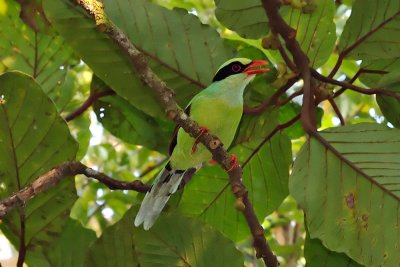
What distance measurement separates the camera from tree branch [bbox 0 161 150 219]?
178 cm

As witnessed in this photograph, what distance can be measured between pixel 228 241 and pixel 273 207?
0.53m

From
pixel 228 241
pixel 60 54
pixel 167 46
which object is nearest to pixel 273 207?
pixel 228 241

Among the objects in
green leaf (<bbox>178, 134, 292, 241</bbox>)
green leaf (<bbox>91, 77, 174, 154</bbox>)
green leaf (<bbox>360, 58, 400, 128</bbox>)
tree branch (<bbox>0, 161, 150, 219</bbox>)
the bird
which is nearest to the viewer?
A: tree branch (<bbox>0, 161, 150, 219</bbox>)

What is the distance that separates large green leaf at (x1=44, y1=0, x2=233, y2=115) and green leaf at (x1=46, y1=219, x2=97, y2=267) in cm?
51

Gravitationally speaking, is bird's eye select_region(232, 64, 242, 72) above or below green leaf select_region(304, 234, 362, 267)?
above

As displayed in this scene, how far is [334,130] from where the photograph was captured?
2.17 meters

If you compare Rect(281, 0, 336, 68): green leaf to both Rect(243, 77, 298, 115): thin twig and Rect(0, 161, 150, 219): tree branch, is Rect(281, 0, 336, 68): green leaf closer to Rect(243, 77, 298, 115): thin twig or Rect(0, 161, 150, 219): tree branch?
Rect(243, 77, 298, 115): thin twig

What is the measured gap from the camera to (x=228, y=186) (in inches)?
104

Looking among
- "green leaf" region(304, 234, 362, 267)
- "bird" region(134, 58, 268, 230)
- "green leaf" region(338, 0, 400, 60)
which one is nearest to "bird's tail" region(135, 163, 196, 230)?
"bird" region(134, 58, 268, 230)

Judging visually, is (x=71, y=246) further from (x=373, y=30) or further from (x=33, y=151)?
(x=373, y=30)

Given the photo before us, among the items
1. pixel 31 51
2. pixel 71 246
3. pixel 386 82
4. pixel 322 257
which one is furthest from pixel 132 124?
pixel 386 82

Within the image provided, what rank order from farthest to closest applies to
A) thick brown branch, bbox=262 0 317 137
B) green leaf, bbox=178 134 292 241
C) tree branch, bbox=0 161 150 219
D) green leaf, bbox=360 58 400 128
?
green leaf, bbox=178 134 292 241 → green leaf, bbox=360 58 400 128 → thick brown branch, bbox=262 0 317 137 → tree branch, bbox=0 161 150 219

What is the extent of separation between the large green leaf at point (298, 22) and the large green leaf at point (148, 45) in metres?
0.18

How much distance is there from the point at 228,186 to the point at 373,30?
2.59 feet
